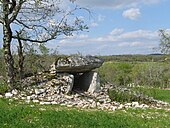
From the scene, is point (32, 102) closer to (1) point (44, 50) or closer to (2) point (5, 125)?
(2) point (5, 125)

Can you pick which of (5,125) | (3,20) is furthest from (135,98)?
(5,125)

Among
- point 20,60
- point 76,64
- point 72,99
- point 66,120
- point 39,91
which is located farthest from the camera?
point 20,60

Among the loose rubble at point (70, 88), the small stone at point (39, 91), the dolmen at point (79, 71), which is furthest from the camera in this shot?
the dolmen at point (79, 71)

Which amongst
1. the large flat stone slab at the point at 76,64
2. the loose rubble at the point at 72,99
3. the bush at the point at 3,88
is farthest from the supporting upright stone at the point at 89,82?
the bush at the point at 3,88

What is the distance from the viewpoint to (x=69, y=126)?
37.6 feet

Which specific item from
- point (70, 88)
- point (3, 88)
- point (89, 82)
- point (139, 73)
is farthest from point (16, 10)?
point (139, 73)

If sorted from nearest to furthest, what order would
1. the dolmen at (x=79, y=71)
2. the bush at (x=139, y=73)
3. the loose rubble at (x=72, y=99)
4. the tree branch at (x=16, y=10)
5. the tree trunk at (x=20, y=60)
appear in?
the loose rubble at (x=72, y=99)
the tree branch at (x=16, y=10)
the dolmen at (x=79, y=71)
the tree trunk at (x=20, y=60)
the bush at (x=139, y=73)

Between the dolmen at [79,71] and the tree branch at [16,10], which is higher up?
the tree branch at [16,10]

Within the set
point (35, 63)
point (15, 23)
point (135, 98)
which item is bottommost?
point (135, 98)

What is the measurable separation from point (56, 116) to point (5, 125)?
2006 mm

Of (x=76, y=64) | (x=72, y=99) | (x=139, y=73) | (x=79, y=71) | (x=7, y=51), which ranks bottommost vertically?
(x=139, y=73)

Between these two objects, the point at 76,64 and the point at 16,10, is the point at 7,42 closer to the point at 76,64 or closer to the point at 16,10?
the point at 16,10

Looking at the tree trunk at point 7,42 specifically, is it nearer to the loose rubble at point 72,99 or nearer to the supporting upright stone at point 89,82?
the loose rubble at point 72,99

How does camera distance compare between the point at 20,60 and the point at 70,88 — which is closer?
the point at 70,88
